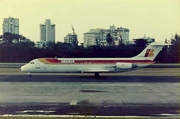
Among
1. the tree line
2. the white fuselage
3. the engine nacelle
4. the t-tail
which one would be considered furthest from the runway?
the tree line

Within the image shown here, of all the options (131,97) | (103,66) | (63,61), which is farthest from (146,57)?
(131,97)

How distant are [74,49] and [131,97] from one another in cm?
4689

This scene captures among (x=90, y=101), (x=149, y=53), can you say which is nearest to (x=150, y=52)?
(x=149, y=53)

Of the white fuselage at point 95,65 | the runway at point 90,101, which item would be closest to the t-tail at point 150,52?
the white fuselage at point 95,65

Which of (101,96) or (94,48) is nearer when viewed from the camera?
(101,96)

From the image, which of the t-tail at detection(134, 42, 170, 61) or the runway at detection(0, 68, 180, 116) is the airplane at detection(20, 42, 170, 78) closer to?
the t-tail at detection(134, 42, 170, 61)

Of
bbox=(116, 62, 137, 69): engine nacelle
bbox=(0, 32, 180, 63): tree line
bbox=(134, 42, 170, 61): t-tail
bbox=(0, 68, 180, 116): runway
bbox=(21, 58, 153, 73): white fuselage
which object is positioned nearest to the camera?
bbox=(0, 68, 180, 116): runway

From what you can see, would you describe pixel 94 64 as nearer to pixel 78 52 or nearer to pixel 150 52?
pixel 150 52

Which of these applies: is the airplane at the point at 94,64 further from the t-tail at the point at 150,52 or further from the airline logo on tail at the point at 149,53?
the airline logo on tail at the point at 149,53

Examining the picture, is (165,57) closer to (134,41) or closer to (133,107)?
(134,41)

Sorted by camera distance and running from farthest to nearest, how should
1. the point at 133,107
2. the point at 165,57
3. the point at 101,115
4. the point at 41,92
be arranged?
the point at 165,57 < the point at 41,92 < the point at 133,107 < the point at 101,115

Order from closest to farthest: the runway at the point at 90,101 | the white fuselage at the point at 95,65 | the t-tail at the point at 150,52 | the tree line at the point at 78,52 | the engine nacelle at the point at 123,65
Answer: the runway at the point at 90,101 < the engine nacelle at the point at 123,65 < the white fuselage at the point at 95,65 < the t-tail at the point at 150,52 < the tree line at the point at 78,52

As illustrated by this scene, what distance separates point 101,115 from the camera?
45.5ft

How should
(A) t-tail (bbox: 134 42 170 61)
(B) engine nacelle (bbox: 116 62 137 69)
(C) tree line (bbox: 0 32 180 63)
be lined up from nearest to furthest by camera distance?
(B) engine nacelle (bbox: 116 62 137 69) → (A) t-tail (bbox: 134 42 170 61) → (C) tree line (bbox: 0 32 180 63)
